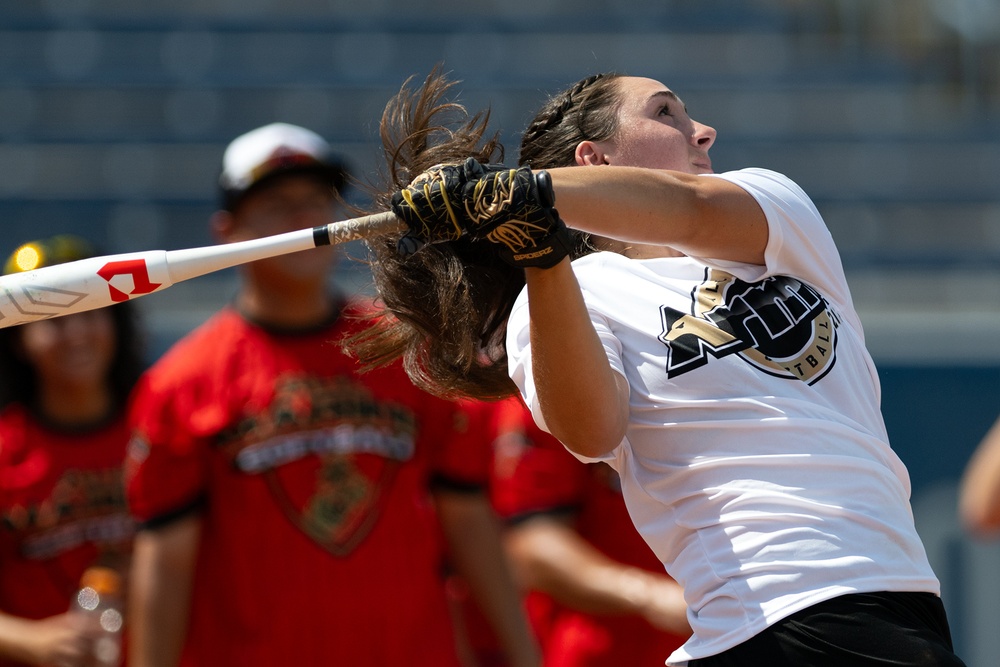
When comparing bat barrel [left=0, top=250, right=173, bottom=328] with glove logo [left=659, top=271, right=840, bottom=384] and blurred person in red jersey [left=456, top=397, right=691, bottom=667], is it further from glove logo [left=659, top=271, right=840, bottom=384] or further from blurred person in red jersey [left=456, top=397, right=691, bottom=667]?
blurred person in red jersey [left=456, top=397, right=691, bottom=667]

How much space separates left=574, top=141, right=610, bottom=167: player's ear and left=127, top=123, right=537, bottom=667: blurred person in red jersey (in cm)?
137

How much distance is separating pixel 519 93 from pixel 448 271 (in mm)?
6731

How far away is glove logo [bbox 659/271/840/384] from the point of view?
7.70 ft

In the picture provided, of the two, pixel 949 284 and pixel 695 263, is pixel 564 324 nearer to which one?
pixel 695 263

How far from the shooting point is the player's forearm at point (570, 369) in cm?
215

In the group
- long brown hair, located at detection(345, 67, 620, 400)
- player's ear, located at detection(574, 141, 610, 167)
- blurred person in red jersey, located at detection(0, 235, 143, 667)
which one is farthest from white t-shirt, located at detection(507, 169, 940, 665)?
blurred person in red jersey, located at detection(0, 235, 143, 667)

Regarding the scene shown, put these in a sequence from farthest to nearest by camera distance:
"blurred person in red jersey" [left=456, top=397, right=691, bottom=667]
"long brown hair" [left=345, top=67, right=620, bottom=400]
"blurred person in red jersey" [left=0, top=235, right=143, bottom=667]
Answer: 1. "blurred person in red jersey" [left=0, top=235, right=143, bottom=667]
2. "blurred person in red jersey" [left=456, top=397, right=691, bottom=667]
3. "long brown hair" [left=345, top=67, right=620, bottom=400]

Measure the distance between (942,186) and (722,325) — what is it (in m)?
7.17

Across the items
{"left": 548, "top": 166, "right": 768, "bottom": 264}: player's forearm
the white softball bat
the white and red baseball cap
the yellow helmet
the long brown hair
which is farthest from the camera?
the yellow helmet

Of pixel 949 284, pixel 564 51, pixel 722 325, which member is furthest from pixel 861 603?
pixel 564 51

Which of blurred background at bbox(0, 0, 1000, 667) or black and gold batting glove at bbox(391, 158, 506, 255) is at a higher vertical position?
black and gold batting glove at bbox(391, 158, 506, 255)

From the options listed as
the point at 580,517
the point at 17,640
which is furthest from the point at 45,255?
the point at 580,517

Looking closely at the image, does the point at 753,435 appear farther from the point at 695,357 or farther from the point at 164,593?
the point at 164,593

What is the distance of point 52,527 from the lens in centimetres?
430
